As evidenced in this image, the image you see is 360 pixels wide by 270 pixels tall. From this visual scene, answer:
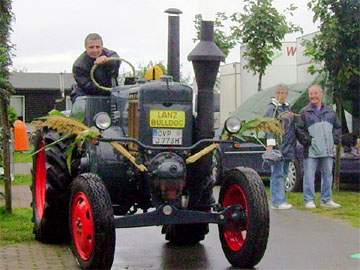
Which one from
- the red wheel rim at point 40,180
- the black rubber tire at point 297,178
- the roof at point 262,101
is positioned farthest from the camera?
the roof at point 262,101

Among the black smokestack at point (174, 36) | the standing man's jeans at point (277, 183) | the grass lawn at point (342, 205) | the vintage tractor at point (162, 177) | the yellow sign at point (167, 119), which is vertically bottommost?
the grass lawn at point (342, 205)

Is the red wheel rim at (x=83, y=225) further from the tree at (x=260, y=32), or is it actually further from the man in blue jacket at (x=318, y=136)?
the tree at (x=260, y=32)

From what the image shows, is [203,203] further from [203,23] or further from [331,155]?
[331,155]

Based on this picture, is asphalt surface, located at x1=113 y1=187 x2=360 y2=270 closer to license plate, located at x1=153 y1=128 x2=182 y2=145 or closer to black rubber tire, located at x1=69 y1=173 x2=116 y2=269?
black rubber tire, located at x1=69 y1=173 x2=116 y2=269

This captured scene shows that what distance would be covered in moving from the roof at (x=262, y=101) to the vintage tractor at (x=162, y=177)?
27.0ft

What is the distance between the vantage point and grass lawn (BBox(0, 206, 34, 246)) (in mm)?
8895

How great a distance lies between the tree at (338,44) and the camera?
45.2 feet

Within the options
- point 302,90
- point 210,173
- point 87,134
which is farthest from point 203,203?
point 302,90

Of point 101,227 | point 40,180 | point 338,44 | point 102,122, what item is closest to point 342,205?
point 338,44

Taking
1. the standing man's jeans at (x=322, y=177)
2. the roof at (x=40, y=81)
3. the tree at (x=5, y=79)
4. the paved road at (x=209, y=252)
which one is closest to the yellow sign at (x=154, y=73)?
the paved road at (x=209, y=252)

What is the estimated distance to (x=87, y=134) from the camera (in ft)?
23.4

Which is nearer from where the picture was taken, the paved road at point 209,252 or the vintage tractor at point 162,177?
the vintage tractor at point 162,177

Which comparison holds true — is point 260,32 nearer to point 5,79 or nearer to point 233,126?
point 5,79

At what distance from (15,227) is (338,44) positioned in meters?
6.71
